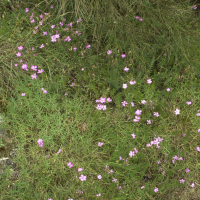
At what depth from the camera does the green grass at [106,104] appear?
6.46ft

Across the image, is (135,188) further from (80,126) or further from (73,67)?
(73,67)

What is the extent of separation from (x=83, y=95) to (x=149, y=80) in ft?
2.51

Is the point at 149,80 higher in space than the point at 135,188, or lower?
higher

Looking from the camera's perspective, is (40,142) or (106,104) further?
(106,104)

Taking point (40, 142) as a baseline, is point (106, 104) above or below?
above

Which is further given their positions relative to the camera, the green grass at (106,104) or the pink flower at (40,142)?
the pink flower at (40,142)

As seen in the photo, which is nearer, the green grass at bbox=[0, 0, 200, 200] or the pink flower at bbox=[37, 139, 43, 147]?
the green grass at bbox=[0, 0, 200, 200]

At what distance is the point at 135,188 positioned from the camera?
1.96 m

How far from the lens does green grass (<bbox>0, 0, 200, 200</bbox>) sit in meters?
1.97

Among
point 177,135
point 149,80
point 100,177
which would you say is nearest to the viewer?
point 100,177

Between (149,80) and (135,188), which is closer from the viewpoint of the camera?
(135,188)

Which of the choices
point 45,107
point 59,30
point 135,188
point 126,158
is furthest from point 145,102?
point 59,30

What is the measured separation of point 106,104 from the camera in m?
2.40

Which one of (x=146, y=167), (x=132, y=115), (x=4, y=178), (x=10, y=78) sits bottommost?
(x=4, y=178)
